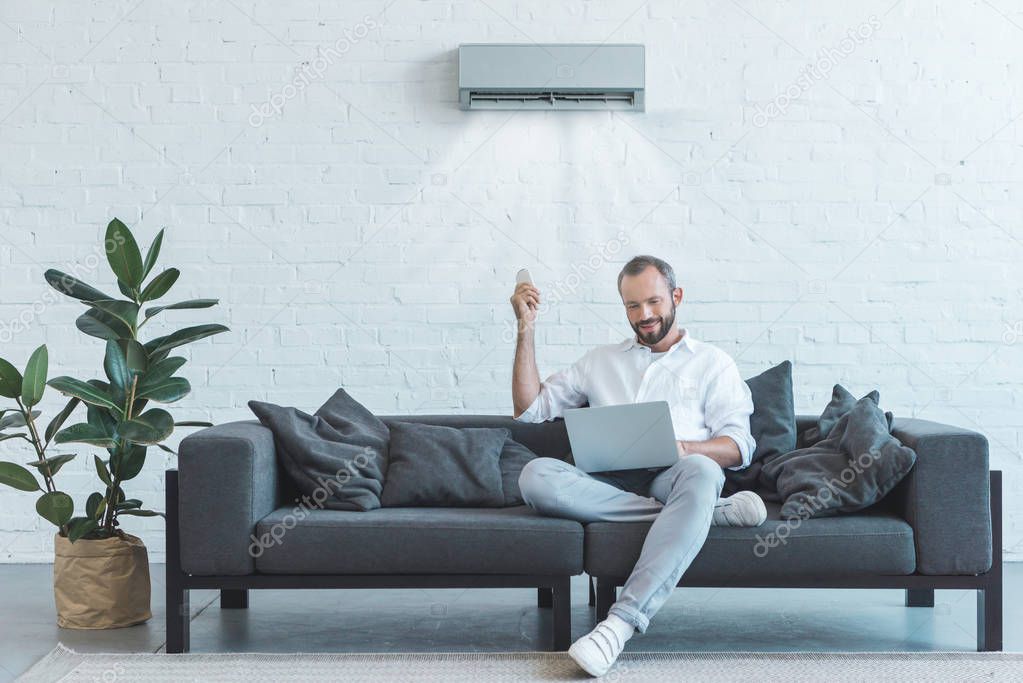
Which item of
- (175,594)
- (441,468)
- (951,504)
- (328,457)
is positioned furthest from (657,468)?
(175,594)

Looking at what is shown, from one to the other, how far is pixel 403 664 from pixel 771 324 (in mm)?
2117

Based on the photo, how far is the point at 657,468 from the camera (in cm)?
293

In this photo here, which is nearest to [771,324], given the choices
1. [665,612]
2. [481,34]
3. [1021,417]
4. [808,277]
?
[808,277]

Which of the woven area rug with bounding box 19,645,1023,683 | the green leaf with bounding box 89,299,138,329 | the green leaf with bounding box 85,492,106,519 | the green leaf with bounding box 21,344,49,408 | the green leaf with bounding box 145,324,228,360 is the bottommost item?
the woven area rug with bounding box 19,645,1023,683

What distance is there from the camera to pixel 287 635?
297cm

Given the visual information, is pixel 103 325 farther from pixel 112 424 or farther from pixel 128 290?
pixel 112 424

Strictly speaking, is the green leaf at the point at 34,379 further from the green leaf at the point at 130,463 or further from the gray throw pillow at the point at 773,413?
the gray throw pillow at the point at 773,413

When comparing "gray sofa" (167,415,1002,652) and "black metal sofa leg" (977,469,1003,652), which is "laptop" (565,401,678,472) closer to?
"gray sofa" (167,415,1002,652)

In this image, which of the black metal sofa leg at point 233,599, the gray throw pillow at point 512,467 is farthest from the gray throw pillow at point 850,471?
the black metal sofa leg at point 233,599

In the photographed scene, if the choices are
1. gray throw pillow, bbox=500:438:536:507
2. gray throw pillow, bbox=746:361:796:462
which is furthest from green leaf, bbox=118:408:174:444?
gray throw pillow, bbox=746:361:796:462

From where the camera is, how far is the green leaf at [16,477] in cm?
306

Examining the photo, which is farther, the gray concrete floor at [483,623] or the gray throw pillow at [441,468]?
the gray throw pillow at [441,468]

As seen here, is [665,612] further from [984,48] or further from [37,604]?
[984,48]

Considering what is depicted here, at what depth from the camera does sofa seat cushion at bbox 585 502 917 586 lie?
2.68 m
